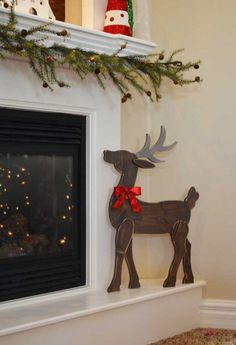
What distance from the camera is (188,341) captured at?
107 inches

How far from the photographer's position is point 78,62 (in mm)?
2461

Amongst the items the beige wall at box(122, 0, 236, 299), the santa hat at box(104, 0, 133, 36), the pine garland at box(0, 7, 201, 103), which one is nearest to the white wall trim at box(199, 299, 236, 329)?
the beige wall at box(122, 0, 236, 299)

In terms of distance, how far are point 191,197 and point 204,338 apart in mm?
718

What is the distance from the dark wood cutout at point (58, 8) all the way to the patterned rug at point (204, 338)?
1704 mm

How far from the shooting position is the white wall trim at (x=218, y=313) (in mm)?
2975

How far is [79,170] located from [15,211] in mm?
400

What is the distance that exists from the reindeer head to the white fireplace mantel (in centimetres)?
6

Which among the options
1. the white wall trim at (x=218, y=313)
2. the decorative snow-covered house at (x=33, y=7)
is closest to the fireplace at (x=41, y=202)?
the decorative snow-covered house at (x=33, y=7)

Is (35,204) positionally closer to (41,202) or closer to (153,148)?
(41,202)

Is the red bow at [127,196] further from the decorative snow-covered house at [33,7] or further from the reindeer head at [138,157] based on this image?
the decorative snow-covered house at [33,7]

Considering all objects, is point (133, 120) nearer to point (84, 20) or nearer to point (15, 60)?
point (84, 20)

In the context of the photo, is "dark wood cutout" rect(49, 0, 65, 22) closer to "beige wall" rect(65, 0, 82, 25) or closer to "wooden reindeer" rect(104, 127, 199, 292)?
"beige wall" rect(65, 0, 82, 25)

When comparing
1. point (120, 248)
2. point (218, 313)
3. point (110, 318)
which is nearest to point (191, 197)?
point (120, 248)

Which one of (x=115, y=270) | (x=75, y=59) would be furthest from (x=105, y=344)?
(x=75, y=59)
